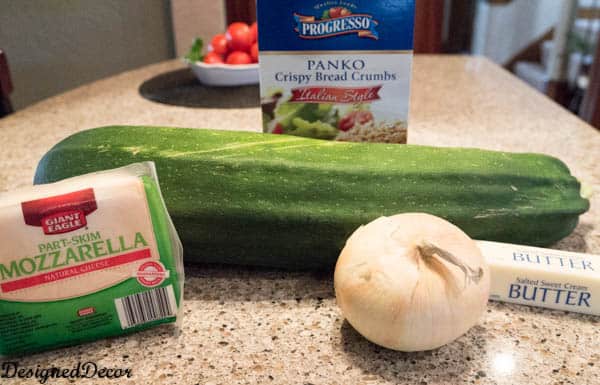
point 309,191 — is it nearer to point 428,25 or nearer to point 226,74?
point 226,74

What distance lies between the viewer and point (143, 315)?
0.62m

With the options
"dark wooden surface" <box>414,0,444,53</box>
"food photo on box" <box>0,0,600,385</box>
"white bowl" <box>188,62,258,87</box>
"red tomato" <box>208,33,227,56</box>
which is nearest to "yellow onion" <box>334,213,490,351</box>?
"food photo on box" <box>0,0,600,385</box>

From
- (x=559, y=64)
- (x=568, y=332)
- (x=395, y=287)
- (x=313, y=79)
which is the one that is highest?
(x=313, y=79)

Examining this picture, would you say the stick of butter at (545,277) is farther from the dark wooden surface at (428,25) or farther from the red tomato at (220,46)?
the dark wooden surface at (428,25)

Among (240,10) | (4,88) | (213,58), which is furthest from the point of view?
(240,10)

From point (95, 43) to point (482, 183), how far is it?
202cm

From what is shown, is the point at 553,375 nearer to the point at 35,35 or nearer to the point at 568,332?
the point at 568,332

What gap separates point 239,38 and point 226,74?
0.12 metres

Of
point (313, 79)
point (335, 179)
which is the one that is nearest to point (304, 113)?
point (313, 79)

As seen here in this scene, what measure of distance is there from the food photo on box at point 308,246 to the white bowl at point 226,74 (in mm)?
673

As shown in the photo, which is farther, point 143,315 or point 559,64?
point 559,64

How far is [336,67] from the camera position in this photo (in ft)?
2.80

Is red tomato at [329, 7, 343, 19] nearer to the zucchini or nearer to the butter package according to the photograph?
the butter package

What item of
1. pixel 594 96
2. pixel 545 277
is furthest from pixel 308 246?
pixel 594 96
